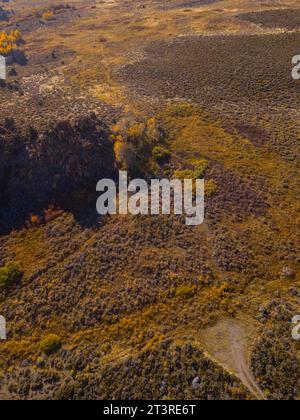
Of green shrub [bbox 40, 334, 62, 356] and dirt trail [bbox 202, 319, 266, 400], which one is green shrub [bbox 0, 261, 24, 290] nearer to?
green shrub [bbox 40, 334, 62, 356]

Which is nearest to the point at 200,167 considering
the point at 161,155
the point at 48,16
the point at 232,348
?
the point at 161,155

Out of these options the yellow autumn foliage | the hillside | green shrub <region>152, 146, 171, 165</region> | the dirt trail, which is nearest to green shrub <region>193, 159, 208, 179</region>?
the hillside

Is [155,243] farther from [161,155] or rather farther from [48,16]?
[48,16]

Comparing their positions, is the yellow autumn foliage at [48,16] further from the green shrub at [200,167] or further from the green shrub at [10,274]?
the green shrub at [10,274]

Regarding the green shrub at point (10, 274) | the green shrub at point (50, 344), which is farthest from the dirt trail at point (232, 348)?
the green shrub at point (10, 274)

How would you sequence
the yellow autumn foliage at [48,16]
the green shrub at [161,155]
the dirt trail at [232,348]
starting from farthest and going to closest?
the yellow autumn foliage at [48,16] → the green shrub at [161,155] → the dirt trail at [232,348]

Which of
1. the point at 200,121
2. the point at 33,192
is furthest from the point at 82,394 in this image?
the point at 200,121

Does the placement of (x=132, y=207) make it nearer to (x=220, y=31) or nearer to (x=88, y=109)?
(x=88, y=109)
